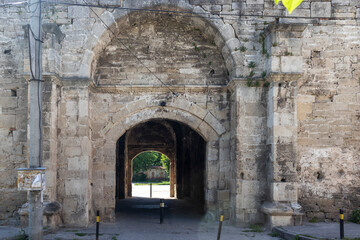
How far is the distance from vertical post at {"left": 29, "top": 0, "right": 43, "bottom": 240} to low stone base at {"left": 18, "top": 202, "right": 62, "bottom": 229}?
5.55ft

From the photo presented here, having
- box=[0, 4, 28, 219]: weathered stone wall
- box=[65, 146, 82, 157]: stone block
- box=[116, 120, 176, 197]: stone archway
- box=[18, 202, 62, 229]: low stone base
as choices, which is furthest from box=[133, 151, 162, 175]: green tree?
box=[18, 202, 62, 229]: low stone base

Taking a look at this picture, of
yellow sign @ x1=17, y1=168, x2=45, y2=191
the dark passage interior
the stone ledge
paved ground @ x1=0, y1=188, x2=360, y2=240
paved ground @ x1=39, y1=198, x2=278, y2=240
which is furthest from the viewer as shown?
the dark passage interior

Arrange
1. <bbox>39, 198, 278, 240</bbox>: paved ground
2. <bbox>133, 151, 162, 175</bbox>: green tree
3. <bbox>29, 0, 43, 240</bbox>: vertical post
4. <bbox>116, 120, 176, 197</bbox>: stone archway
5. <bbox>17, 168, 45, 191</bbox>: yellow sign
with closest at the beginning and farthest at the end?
<bbox>17, 168, 45, 191</bbox>: yellow sign, <bbox>29, 0, 43, 240</bbox>: vertical post, <bbox>39, 198, 278, 240</bbox>: paved ground, <bbox>116, 120, 176, 197</bbox>: stone archway, <bbox>133, 151, 162, 175</bbox>: green tree

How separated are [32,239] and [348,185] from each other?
662 centimetres

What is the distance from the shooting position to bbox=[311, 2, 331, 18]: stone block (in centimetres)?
841

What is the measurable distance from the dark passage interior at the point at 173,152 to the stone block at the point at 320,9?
19.2ft

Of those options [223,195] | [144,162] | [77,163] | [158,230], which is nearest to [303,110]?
[223,195]

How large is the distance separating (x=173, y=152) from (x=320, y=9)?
13.0m

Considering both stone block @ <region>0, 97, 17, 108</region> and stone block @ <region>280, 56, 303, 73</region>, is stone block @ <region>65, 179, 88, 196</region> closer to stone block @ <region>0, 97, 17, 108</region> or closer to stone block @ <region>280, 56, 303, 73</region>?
stone block @ <region>0, 97, 17, 108</region>

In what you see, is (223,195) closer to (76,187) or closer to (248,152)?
(248,152)

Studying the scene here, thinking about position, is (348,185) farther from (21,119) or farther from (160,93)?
(21,119)

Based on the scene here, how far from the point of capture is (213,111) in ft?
28.5

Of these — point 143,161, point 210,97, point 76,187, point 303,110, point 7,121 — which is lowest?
point 143,161

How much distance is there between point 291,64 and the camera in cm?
793
